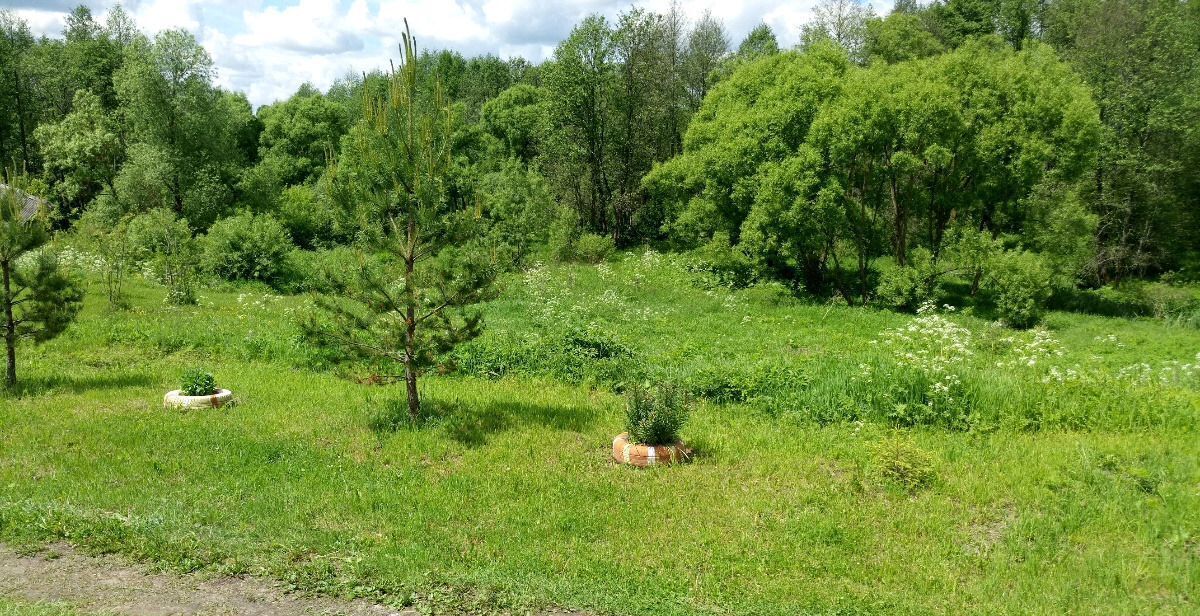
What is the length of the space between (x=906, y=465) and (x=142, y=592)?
25.3 ft

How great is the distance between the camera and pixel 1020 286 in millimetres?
22688

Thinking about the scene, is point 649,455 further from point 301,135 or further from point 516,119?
point 301,135

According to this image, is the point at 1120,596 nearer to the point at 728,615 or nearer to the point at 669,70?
the point at 728,615

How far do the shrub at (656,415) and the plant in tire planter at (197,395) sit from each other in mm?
6749

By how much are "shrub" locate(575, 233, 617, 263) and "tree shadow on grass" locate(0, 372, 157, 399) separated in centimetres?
2210

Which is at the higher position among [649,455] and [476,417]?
[476,417]

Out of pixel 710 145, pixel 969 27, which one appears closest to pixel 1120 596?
pixel 710 145

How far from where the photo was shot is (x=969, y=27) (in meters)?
44.8

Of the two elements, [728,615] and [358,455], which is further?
[358,455]

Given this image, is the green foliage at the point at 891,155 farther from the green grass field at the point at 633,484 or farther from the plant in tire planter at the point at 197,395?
the plant in tire planter at the point at 197,395

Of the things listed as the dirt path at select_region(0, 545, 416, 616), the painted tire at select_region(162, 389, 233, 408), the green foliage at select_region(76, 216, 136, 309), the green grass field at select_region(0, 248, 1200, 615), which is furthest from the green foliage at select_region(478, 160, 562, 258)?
the dirt path at select_region(0, 545, 416, 616)

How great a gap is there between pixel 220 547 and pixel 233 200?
36085 mm

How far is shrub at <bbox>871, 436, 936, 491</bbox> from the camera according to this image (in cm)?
822

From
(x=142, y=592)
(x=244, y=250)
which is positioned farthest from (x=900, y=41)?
(x=142, y=592)
